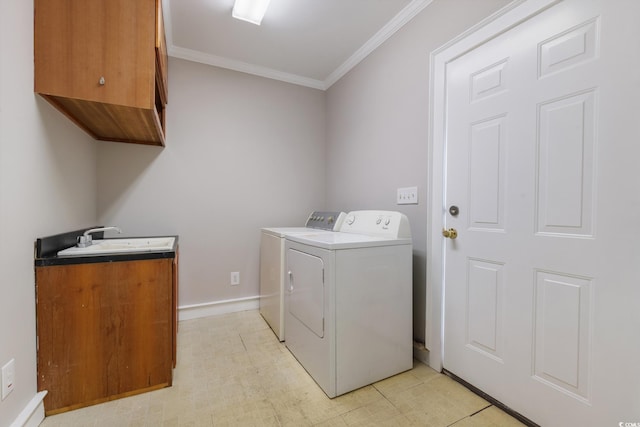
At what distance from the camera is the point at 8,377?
1.07 metres

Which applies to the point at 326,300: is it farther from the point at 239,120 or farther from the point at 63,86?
the point at 239,120

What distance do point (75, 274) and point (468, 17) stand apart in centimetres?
248

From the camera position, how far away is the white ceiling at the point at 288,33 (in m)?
1.90

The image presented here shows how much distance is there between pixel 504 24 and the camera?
4.46 feet

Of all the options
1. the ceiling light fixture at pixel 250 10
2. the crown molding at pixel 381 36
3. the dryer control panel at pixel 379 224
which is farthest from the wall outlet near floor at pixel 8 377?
the crown molding at pixel 381 36

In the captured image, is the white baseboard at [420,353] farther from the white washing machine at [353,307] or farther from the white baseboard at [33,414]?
the white baseboard at [33,414]

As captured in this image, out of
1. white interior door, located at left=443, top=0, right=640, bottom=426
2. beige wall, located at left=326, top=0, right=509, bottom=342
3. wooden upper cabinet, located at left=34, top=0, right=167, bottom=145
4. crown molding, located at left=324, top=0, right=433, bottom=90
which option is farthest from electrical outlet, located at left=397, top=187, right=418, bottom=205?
wooden upper cabinet, located at left=34, top=0, right=167, bottom=145

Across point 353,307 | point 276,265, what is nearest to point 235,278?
point 276,265

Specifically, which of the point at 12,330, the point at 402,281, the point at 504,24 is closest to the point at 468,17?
the point at 504,24

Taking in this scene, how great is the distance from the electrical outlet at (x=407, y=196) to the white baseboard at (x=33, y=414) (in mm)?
2227

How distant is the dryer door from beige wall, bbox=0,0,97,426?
129cm

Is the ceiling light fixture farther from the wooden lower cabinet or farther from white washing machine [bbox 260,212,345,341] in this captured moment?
the wooden lower cabinet

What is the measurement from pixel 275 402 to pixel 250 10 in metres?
2.49

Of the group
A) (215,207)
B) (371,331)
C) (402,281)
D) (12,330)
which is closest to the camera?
(12,330)
